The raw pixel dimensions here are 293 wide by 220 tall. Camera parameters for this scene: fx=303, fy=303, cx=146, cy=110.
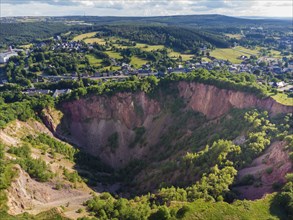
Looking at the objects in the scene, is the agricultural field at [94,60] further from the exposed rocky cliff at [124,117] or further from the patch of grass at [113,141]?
the patch of grass at [113,141]

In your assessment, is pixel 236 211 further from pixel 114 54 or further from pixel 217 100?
pixel 114 54

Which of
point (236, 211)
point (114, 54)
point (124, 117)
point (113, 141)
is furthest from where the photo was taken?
point (114, 54)

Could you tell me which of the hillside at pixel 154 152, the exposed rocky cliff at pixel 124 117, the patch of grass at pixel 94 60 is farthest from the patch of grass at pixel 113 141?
the patch of grass at pixel 94 60

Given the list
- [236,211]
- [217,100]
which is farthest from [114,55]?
[236,211]

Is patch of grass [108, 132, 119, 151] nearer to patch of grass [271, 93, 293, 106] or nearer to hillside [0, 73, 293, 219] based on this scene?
hillside [0, 73, 293, 219]

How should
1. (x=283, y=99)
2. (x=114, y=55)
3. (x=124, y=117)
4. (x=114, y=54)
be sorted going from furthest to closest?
(x=114, y=54)
(x=114, y=55)
(x=124, y=117)
(x=283, y=99)

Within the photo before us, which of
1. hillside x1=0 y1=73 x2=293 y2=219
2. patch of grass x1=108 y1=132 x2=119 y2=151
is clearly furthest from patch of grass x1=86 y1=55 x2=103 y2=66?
patch of grass x1=108 y1=132 x2=119 y2=151

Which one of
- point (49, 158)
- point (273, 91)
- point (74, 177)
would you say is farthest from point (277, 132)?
point (49, 158)
